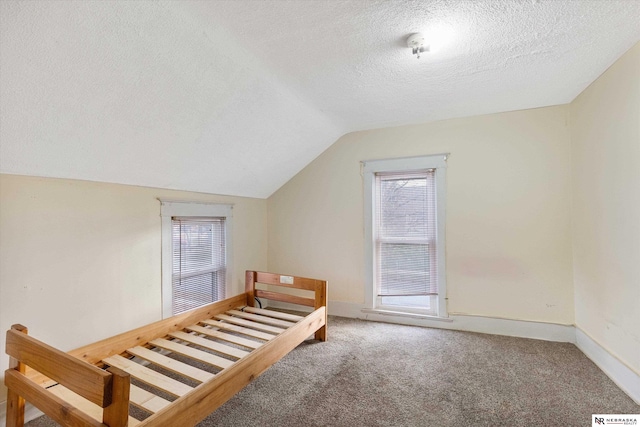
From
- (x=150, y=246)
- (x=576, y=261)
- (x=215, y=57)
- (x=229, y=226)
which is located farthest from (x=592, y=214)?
(x=150, y=246)

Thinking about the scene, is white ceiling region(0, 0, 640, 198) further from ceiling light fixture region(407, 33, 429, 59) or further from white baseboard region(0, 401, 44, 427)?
white baseboard region(0, 401, 44, 427)

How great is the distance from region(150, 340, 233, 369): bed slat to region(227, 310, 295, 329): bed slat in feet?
2.16

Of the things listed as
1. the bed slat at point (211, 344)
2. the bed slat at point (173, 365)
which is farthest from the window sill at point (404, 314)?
the bed slat at point (173, 365)

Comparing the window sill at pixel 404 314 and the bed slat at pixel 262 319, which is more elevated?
the bed slat at pixel 262 319

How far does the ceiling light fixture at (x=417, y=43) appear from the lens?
62.1 inches

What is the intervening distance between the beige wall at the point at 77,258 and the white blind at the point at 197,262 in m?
0.22

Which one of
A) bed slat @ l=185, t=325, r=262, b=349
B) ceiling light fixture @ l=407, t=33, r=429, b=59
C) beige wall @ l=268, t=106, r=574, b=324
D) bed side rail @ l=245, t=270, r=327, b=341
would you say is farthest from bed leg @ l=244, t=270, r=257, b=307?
ceiling light fixture @ l=407, t=33, r=429, b=59

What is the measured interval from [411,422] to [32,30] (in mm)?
2513

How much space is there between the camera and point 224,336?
2.23m

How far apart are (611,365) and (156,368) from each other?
3220 millimetres

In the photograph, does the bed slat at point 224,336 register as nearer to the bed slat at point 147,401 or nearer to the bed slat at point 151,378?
the bed slat at point 151,378

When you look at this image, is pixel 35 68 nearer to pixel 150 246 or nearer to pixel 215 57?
pixel 215 57

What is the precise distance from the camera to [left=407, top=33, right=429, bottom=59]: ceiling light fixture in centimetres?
158

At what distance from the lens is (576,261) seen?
255 centimetres
